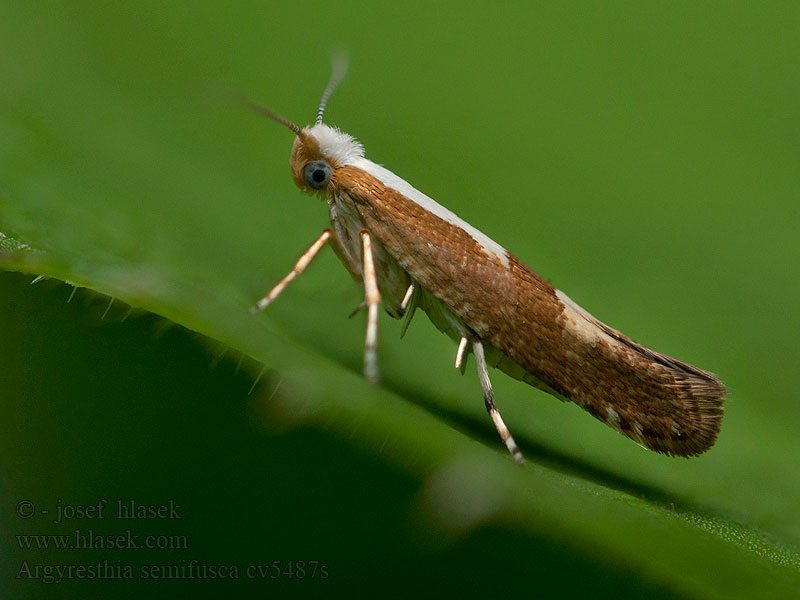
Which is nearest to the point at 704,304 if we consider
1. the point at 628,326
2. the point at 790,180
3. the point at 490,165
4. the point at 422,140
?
the point at 628,326

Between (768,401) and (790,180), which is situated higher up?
(790,180)

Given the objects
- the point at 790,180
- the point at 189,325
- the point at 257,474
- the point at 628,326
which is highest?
the point at 790,180

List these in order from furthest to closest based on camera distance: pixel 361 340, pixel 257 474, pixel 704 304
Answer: pixel 704 304
pixel 361 340
pixel 257 474

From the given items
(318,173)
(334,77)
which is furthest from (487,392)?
(334,77)

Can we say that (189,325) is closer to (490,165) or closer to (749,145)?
(490,165)

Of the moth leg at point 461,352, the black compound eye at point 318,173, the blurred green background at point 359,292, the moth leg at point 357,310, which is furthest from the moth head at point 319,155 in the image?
the moth leg at point 461,352
